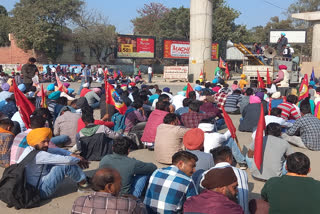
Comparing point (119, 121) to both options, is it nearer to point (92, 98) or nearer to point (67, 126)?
point (67, 126)

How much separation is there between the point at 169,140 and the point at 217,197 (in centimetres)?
291

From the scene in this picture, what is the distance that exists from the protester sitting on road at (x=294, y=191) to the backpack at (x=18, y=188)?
2746 mm

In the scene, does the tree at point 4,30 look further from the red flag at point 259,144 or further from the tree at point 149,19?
the red flag at point 259,144

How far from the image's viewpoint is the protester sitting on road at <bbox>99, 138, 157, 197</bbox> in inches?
158

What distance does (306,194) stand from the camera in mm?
3006

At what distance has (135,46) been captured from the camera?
100ft

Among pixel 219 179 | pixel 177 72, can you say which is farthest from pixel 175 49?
pixel 219 179

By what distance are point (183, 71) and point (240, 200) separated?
23.2m

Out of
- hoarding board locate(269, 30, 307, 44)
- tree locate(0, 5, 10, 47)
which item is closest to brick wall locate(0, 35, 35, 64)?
tree locate(0, 5, 10, 47)

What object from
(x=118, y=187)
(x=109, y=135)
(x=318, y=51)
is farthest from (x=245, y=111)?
(x=318, y=51)

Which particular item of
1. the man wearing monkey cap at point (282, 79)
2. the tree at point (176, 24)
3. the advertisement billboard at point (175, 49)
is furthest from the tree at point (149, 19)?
the man wearing monkey cap at point (282, 79)

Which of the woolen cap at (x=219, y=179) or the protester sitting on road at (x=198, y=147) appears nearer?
the woolen cap at (x=219, y=179)

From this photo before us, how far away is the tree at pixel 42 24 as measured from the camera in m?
35.0

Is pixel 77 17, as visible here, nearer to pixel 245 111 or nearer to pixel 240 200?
pixel 245 111
